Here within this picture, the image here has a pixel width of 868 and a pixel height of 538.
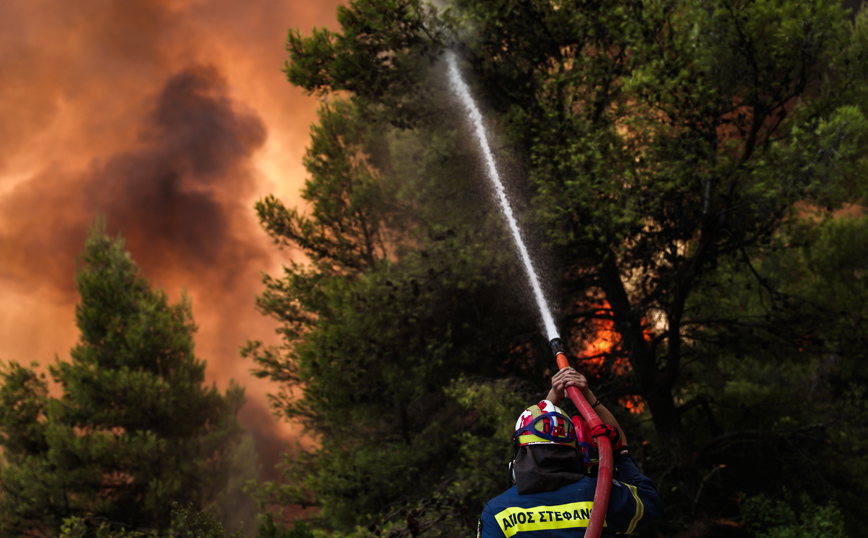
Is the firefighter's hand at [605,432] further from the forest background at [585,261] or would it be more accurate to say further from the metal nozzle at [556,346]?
the forest background at [585,261]

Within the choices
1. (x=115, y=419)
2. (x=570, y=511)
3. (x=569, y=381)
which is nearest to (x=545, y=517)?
(x=570, y=511)

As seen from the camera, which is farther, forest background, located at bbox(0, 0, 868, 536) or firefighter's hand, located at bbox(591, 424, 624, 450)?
forest background, located at bbox(0, 0, 868, 536)

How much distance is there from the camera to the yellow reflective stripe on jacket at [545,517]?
3.00 metres

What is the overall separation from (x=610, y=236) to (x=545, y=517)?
669cm

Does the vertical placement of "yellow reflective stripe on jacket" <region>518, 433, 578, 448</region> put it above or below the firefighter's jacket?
above

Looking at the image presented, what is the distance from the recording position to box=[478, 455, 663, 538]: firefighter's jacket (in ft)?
9.91

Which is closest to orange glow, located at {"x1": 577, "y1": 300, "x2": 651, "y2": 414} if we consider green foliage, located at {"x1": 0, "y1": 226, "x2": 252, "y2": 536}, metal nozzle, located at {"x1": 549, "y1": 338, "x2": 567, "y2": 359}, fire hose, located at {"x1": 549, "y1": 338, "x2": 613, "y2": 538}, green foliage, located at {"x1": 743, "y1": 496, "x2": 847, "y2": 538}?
green foliage, located at {"x1": 743, "y1": 496, "x2": 847, "y2": 538}

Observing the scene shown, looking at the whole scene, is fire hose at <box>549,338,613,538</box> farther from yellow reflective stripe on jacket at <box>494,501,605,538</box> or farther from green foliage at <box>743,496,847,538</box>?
green foliage at <box>743,496,847,538</box>

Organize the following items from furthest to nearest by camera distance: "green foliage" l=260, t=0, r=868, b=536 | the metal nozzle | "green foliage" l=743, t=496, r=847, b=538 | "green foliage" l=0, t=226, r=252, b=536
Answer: "green foliage" l=0, t=226, r=252, b=536 → "green foliage" l=260, t=0, r=868, b=536 → "green foliage" l=743, t=496, r=847, b=538 → the metal nozzle

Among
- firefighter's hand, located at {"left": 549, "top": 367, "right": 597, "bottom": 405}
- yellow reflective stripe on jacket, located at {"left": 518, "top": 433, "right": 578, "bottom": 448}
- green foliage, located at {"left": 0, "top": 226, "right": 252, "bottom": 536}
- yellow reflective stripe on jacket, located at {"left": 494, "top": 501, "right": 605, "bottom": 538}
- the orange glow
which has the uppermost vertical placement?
green foliage, located at {"left": 0, "top": 226, "right": 252, "bottom": 536}

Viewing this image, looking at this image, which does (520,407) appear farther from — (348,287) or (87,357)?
(87,357)

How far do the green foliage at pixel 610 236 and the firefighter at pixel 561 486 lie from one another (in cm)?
294

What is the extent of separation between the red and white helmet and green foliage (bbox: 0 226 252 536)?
1826 centimetres

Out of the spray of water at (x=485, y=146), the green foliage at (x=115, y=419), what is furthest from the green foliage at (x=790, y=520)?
the green foliage at (x=115, y=419)
